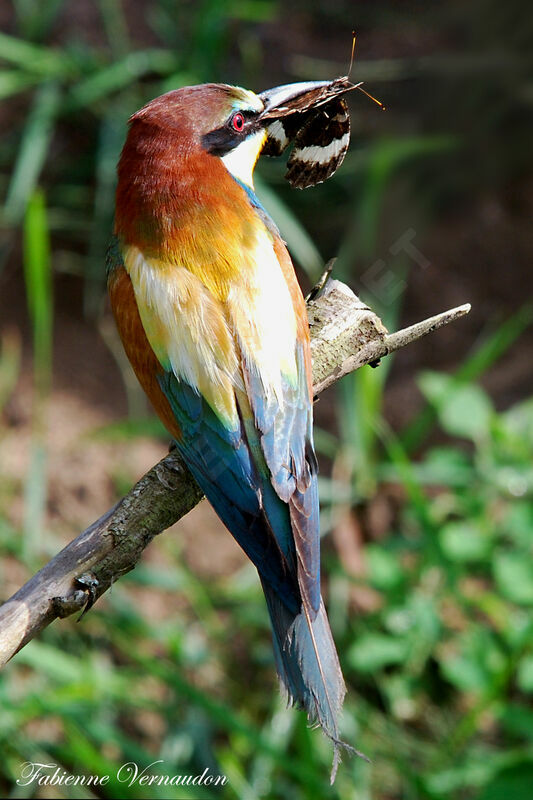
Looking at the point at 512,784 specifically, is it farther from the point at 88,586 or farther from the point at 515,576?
the point at 88,586

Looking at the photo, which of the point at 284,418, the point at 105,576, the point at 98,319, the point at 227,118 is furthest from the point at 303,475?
the point at 98,319

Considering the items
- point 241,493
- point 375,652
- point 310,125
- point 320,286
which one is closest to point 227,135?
point 310,125

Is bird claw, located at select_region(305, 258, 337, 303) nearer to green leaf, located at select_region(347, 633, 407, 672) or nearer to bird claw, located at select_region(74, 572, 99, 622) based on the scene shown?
bird claw, located at select_region(74, 572, 99, 622)

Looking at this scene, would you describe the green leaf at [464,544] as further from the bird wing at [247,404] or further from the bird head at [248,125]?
the bird head at [248,125]

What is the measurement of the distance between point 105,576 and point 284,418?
385 mm

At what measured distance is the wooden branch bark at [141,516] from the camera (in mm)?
1355

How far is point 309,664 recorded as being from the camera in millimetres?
1472

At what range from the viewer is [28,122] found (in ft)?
12.2

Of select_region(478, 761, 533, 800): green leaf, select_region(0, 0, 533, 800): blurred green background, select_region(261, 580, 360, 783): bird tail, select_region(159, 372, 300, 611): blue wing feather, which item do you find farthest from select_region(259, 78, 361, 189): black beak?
select_region(478, 761, 533, 800): green leaf

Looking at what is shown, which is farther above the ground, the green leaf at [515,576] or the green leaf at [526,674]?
the green leaf at [515,576]

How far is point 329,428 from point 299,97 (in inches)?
69.1

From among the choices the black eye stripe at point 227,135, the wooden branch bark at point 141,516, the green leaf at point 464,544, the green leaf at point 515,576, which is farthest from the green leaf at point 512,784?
the black eye stripe at point 227,135

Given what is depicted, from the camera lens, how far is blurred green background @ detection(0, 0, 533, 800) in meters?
2.50

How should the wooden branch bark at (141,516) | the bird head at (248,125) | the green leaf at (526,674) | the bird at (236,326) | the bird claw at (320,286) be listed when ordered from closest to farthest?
the wooden branch bark at (141,516) → the bird at (236,326) → the bird head at (248,125) → the bird claw at (320,286) → the green leaf at (526,674)
